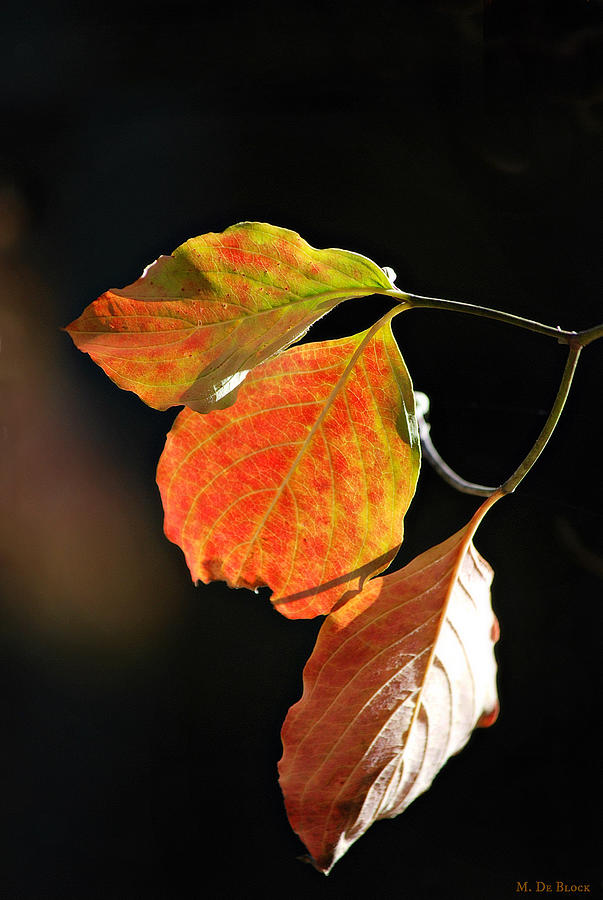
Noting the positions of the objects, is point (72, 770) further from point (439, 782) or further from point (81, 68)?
point (81, 68)

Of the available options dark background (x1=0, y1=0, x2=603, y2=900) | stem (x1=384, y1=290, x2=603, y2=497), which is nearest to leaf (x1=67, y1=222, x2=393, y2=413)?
stem (x1=384, y1=290, x2=603, y2=497)

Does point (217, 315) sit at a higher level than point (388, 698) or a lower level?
higher

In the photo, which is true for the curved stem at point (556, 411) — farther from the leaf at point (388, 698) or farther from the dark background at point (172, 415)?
the dark background at point (172, 415)

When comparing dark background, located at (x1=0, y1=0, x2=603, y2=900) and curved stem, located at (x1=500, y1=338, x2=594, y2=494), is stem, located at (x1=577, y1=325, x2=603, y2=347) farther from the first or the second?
dark background, located at (x1=0, y1=0, x2=603, y2=900)

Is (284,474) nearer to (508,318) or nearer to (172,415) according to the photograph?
(508,318)

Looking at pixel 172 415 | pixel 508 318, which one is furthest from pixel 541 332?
pixel 172 415

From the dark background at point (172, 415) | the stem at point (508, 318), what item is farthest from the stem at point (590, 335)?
the dark background at point (172, 415)
